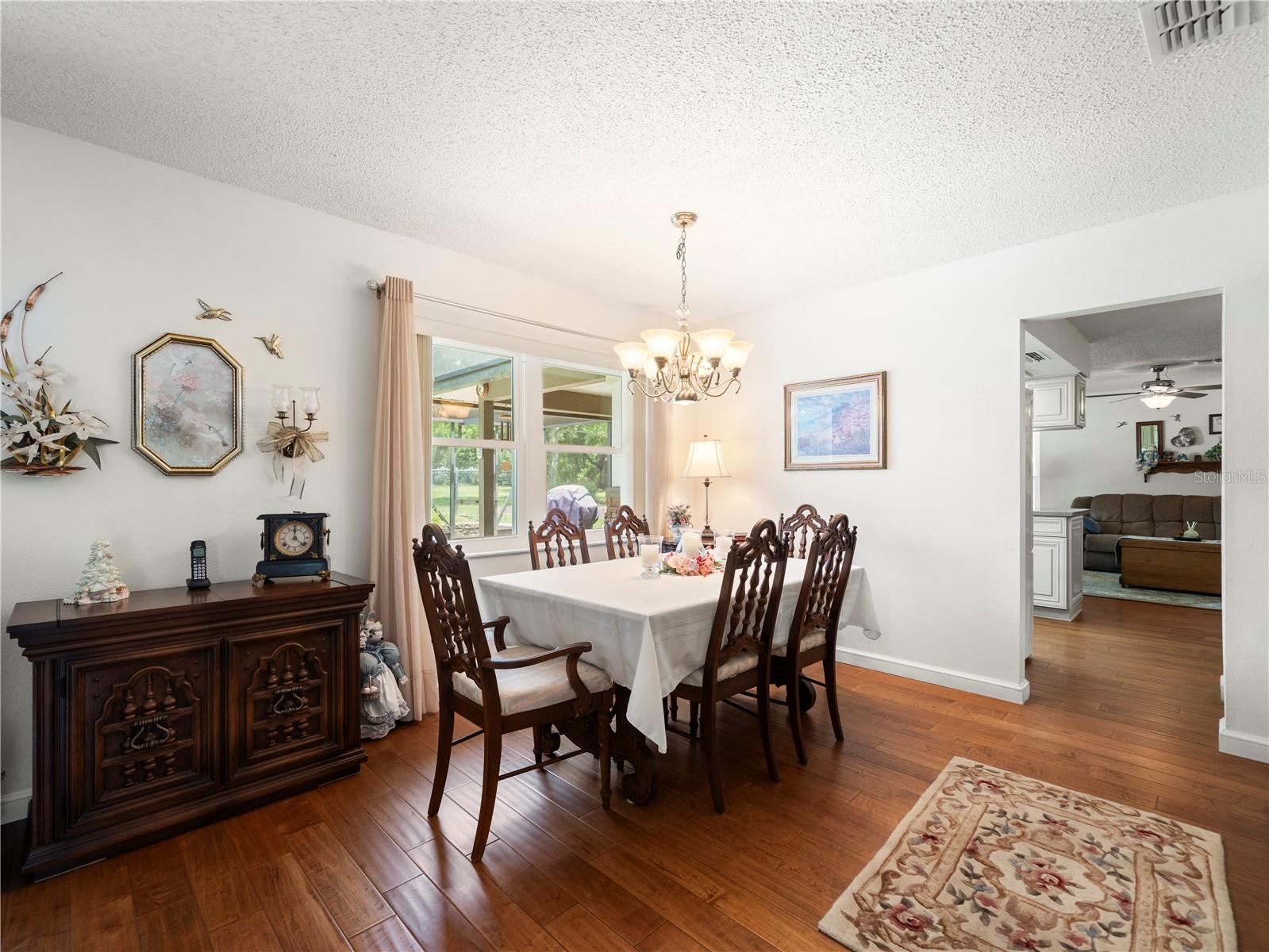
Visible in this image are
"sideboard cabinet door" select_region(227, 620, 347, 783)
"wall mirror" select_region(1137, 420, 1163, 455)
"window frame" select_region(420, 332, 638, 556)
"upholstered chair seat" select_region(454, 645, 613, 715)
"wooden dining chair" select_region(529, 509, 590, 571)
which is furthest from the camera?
"wall mirror" select_region(1137, 420, 1163, 455)

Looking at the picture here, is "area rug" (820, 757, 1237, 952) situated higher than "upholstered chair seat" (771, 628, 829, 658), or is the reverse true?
"upholstered chair seat" (771, 628, 829, 658)

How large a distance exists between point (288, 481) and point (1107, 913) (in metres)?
3.56

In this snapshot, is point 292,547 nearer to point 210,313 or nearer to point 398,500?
point 398,500

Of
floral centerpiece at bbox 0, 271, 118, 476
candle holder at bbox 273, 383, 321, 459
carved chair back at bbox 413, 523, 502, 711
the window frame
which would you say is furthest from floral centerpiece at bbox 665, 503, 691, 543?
floral centerpiece at bbox 0, 271, 118, 476

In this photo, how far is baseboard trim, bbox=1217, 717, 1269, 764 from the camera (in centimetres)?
274

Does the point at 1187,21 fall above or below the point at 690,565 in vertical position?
above

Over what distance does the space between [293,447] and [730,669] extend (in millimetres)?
2312

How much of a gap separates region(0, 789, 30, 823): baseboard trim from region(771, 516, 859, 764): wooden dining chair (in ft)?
9.92

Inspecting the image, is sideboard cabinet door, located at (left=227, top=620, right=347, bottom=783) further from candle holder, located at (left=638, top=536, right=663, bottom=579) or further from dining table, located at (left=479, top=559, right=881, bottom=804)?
candle holder, located at (left=638, top=536, right=663, bottom=579)

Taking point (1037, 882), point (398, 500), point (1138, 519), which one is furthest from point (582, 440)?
point (1138, 519)

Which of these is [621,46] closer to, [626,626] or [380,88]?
[380,88]

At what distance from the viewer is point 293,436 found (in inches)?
115

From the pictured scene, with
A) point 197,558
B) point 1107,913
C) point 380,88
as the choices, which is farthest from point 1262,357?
point 197,558

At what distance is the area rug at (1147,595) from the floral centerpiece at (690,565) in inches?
232
